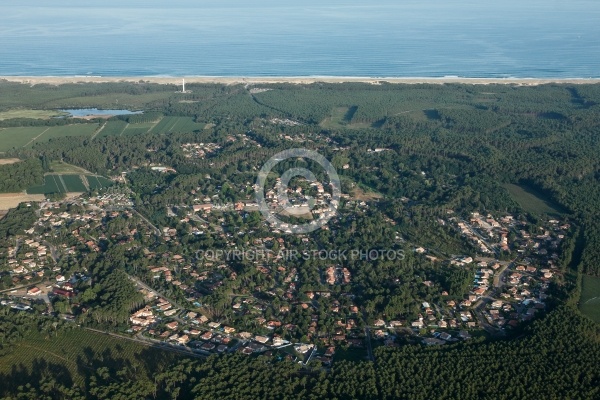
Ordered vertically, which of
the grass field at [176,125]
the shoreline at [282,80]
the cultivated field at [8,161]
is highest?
the shoreline at [282,80]

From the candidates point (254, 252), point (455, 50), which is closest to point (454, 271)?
point (254, 252)

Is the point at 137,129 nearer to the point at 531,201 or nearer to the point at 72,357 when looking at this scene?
the point at 531,201

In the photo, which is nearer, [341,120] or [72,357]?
[72,357]

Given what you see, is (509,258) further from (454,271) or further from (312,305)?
(312,305)

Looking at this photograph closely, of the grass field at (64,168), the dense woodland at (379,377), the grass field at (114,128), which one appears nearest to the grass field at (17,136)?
the grass field at (114,128)

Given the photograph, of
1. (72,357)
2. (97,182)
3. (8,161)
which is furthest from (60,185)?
(72,357)

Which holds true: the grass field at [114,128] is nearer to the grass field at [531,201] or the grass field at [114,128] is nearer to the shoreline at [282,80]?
the shoreline at [282,80]
